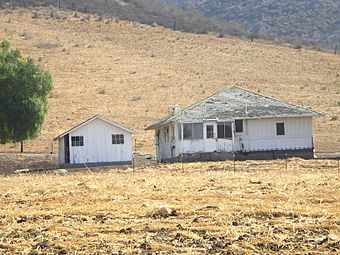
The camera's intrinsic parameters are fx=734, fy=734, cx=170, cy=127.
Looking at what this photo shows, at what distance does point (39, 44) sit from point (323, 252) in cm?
7920

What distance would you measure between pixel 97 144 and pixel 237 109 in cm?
875

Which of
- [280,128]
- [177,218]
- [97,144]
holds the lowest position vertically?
[177,218]

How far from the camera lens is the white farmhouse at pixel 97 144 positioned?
43.4 m

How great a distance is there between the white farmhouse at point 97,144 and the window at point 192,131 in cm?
336

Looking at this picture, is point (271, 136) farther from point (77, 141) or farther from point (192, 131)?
point (77, 141)

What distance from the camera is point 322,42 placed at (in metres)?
114

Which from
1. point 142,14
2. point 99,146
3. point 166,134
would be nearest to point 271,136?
point 166,134

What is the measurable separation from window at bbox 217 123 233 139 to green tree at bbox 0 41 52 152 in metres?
10.5

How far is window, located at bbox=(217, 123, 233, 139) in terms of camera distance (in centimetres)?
4378

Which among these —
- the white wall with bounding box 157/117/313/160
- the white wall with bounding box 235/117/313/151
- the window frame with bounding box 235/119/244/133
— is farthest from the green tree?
the white wall with bounding box 235/117/313/151

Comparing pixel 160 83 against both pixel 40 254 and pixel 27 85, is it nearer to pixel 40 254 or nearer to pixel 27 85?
pixel 27 85

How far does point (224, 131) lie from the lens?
144 feet

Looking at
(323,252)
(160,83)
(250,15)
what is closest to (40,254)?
(323,252)

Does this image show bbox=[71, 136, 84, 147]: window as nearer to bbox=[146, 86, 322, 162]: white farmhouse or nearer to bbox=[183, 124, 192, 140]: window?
bbox=[146, 86, 322, 162]: white farmhouse
